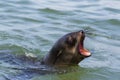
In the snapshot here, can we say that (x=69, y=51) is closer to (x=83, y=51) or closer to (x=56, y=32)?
(x=83, y=51)

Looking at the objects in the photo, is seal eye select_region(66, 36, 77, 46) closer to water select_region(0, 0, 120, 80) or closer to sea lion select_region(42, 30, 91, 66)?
sea lion select_region(42, 30, 91, 66)

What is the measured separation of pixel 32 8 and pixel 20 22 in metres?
1.73

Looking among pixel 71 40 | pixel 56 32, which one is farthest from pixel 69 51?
pixel 56 32

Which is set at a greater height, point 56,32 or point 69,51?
point 69,51

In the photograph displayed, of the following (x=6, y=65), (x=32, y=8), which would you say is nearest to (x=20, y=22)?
(x=32, y=8)

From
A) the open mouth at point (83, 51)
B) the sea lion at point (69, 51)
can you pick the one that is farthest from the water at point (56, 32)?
the open mouth at point (83, 51)

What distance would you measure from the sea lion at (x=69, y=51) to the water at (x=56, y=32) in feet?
0.81

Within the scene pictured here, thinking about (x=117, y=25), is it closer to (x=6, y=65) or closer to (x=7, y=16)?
(x=7, y=16)

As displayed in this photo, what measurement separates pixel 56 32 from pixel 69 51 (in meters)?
3.05

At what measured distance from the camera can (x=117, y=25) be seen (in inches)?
447

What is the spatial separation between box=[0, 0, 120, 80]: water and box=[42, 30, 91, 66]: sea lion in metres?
0.25

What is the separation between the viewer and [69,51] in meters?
7.43

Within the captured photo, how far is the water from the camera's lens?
768 centimetres

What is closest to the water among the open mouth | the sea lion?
the sea lion
